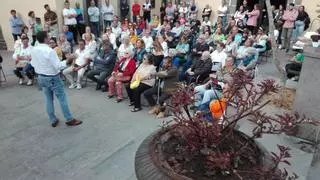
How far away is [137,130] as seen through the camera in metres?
5.74

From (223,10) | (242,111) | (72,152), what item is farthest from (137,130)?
(223,10)

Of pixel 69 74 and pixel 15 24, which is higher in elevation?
pixel 15 24

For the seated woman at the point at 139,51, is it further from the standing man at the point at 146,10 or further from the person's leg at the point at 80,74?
the standing man at the point at 146,10

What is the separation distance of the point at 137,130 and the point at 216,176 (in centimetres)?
391

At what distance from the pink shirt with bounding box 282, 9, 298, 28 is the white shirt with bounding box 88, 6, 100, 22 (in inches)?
301

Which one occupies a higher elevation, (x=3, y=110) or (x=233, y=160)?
(x=233, y=160)

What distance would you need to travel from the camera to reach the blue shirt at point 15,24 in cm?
1195

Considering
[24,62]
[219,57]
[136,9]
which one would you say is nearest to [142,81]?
[219,57]

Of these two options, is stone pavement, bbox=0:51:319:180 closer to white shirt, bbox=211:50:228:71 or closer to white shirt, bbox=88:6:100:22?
white shirt, bbox=211:50:228:71

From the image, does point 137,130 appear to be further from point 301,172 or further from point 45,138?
point 301,172

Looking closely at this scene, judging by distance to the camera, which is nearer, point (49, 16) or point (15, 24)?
point (49, 16)

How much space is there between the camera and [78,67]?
8.12m

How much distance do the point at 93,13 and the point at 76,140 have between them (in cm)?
908

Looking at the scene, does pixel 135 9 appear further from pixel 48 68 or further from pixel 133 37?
pixel 48 68
